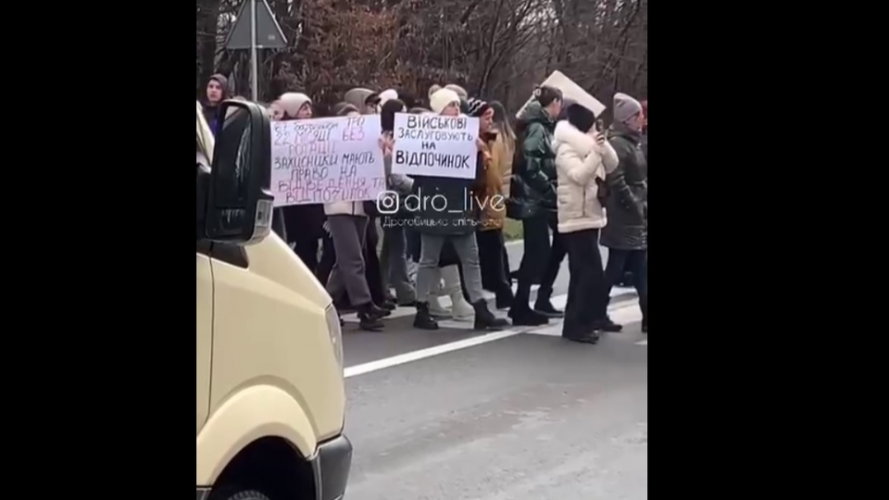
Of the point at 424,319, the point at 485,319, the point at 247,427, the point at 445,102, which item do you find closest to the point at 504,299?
the point at 485,319

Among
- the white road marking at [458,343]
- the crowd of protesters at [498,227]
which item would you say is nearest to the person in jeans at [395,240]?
the crowd of protesters at [498,227]

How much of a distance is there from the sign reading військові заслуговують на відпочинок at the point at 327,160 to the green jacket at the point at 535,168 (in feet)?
0.92

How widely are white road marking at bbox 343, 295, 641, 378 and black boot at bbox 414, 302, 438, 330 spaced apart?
2 centimetres

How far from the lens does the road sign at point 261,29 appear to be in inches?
72.9

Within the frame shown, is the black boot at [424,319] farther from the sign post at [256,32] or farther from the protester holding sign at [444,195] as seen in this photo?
the sign post at [256,32]

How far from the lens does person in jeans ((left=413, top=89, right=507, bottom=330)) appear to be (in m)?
2.10

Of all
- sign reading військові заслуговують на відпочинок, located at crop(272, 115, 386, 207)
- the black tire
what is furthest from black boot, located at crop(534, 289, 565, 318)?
the black tire

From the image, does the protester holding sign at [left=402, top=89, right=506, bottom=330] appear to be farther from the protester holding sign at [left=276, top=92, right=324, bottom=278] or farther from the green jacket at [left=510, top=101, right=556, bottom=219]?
the protester holding sign at [left=276, top=92, right=324, bottom=278]

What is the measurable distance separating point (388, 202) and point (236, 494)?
655mm

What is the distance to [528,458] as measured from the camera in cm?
204

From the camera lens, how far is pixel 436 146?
2168mm
